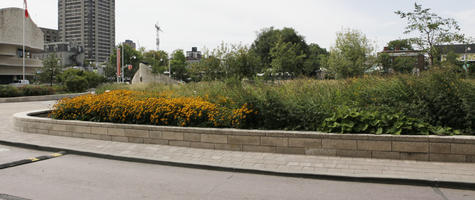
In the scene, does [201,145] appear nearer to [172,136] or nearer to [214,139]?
[214,139]

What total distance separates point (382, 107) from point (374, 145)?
4.37 feet

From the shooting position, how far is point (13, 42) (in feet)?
184

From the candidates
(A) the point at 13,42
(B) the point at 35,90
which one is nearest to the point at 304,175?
(B) the point at 35,90

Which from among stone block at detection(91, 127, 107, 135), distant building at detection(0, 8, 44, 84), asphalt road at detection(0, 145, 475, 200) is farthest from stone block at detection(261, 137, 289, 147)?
distant building at detection(0, 8, 44, 84)

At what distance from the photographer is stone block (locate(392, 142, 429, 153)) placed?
638cm

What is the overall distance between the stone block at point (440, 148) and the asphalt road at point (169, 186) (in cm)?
142

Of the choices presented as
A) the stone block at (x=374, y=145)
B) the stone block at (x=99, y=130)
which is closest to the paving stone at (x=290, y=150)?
the stone block at (x=374, y=145)

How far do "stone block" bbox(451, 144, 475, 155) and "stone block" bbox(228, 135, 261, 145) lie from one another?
381cm

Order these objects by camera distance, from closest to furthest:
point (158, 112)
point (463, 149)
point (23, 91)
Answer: point (463, 149), point (158, 112), point (23, 91)

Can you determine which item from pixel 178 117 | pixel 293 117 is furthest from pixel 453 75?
pixel 178 117

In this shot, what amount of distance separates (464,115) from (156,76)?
96.6 ft

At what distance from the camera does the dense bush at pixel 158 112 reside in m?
8.29

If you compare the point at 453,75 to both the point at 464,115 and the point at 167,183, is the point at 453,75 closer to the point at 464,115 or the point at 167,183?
the point at 464,115

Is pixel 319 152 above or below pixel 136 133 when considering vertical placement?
below
